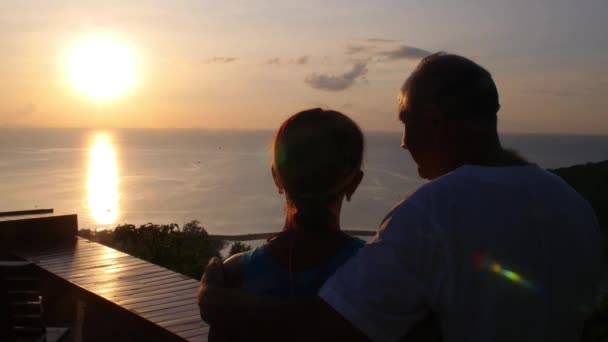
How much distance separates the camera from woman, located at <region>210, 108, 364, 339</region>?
5.08 feet

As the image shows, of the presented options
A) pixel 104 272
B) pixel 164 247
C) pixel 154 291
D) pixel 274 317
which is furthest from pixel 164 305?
pixel 164 247

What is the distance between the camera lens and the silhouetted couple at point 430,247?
126 centimetres

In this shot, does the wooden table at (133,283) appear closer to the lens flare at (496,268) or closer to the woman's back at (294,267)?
the woman's back at (294,267)

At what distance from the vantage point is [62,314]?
5.18 metres

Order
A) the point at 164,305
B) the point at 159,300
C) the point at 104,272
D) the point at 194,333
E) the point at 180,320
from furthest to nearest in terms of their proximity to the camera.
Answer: the point at 104,272 < the point at 159,300 < the point at 164,305 < the point at 180,320 < the point at 194,333

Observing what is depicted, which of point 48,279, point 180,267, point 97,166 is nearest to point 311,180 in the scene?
point 48,279

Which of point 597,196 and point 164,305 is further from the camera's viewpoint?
point 597,196

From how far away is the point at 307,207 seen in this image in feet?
5.24

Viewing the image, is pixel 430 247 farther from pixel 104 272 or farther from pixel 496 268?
pixel 104 272

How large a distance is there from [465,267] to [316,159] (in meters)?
0.47

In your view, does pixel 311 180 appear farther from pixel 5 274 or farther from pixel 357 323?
pixel 5 274

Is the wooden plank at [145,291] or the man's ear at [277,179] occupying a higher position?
the man's ear at [277,179]

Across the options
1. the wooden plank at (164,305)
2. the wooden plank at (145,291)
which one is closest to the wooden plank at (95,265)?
the wooden plank at (145,291)

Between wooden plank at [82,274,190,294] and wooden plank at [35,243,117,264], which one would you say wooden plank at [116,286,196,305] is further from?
wooden plank at [35,243,117,264]
